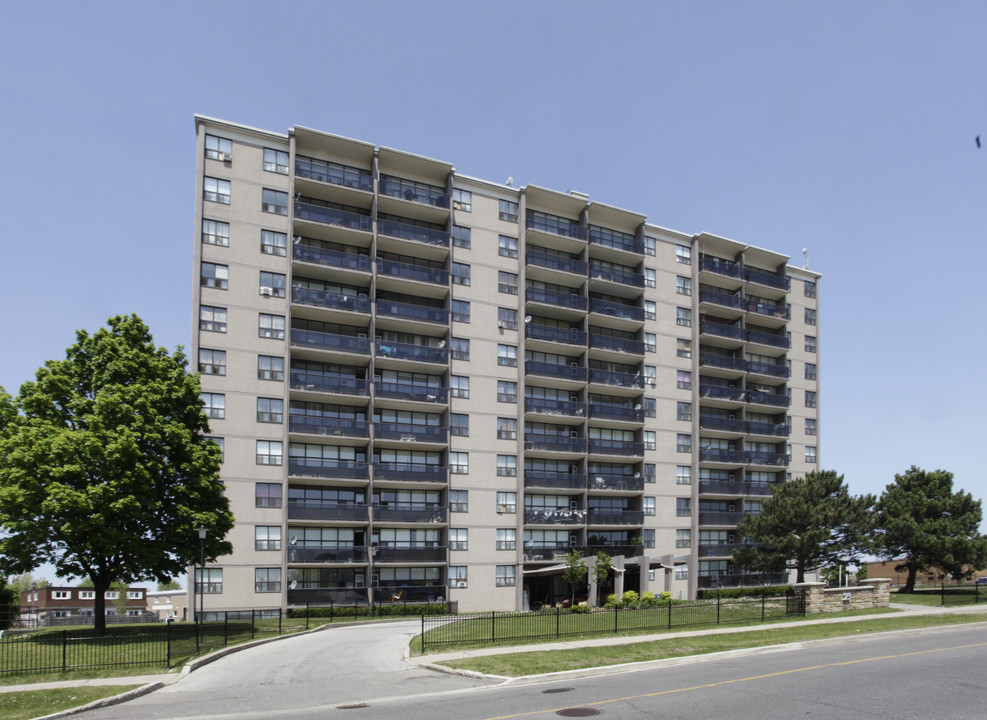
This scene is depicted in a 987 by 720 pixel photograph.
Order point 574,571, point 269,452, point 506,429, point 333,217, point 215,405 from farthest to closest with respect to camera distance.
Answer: point 506,429 → point 333,217 → point 574,571 → point 269,452 → point 215,405

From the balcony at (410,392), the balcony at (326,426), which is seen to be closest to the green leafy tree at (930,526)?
the balcony at (410,392)

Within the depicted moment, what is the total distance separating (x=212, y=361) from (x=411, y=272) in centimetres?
1429

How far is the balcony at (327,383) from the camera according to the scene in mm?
47500

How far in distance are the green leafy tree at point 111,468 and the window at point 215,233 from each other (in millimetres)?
12082

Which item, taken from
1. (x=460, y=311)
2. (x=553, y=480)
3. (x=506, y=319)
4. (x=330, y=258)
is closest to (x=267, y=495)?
(x=330, y=258)

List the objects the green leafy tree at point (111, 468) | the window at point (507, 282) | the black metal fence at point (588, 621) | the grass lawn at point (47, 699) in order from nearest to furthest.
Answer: the grass lawn at point (47, 699) < the black metal fence at point (588, 621) < the green leafy tree at point (111, 468) < the window at point (507, 282)

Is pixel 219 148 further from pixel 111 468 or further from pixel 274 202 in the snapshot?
pixel 111 468

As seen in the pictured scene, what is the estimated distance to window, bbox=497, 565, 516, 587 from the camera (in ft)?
171

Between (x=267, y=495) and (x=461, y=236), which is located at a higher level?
(x=461, y=236)

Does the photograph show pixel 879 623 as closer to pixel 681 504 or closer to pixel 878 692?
pixel 878 692

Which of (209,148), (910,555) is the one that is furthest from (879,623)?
(209,148)

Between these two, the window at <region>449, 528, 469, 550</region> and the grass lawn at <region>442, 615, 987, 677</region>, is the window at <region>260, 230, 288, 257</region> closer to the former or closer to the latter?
the window at <region>449, 528, 469, 550</region>

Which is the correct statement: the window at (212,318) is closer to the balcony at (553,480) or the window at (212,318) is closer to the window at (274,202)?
the window at (274,202)

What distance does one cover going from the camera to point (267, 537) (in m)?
45.2
